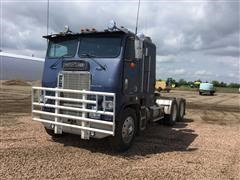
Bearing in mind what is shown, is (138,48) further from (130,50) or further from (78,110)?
(78,110)

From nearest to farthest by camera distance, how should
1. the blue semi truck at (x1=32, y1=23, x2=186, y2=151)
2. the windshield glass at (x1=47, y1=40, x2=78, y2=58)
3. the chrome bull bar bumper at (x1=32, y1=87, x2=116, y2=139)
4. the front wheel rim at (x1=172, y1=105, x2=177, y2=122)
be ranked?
the chrome bull bar bumper at (x1=32, y1=87, x2=116, y2=139)
the blue semi truck at (x1=32, y1=23, x2=186, y2=151)
the windshield glass at (x1=47, y1=40, x2=78, y2=58)
the front wheel rim at (x1=172, y1=105, x2=177, y2=122)

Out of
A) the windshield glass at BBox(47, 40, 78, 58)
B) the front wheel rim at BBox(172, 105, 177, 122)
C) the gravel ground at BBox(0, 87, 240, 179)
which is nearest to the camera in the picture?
the gravel ground at BBox(0, 87, 240, 179)

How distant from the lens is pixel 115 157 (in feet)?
21.6

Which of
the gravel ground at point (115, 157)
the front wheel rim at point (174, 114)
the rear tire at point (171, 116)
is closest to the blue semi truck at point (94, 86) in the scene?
the gravel ground at point (115, 157)

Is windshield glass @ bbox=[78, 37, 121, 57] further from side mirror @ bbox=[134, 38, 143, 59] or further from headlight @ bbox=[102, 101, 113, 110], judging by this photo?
headlight @ bbox=[102, 101, 113, 110]

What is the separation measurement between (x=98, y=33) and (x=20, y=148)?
314cm

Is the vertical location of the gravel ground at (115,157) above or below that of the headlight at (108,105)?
below

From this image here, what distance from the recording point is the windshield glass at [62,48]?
7.38 meters

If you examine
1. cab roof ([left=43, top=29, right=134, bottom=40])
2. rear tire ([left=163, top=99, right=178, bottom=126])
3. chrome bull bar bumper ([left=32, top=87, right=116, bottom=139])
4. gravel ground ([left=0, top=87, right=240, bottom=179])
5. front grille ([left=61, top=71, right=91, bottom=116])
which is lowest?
gravel ground ([left=0, top=87, right=240, bottom=179])

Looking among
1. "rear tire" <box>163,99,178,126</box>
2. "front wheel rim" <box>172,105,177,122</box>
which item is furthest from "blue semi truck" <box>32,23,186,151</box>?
"front wheel rim" <box>172,105,177,122</box>

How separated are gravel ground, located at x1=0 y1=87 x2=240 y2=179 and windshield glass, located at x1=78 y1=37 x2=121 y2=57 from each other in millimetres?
2232

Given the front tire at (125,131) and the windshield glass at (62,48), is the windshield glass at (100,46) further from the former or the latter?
the front tire at (125,131)

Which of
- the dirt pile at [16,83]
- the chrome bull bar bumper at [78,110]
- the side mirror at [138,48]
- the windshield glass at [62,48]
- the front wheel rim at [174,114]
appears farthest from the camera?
the dirt pile at [16,83]

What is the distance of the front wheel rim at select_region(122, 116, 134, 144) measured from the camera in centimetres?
702
